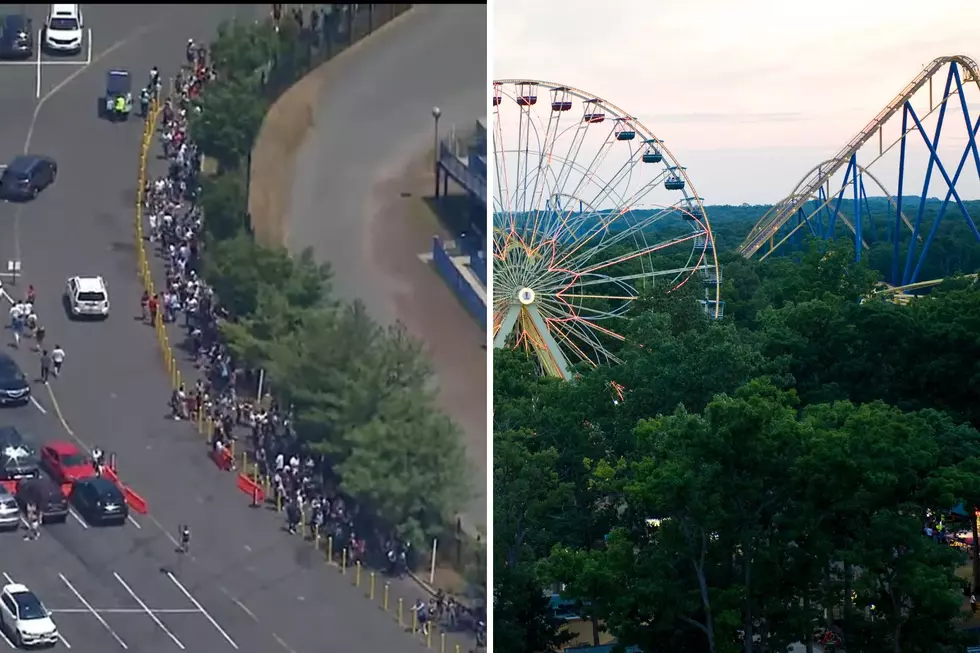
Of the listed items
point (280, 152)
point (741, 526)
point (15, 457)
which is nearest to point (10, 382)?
point (15, 457)

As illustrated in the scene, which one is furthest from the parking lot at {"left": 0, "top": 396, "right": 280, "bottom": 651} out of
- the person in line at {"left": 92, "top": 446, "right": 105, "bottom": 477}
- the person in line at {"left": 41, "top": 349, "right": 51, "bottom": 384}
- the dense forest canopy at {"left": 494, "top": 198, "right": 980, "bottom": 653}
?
the dense forest canopy at {"left": 494, "top": 198, "right": 980, "bottom": 653}

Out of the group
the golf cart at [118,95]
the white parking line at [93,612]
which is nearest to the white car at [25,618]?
the white parking line at [93,612]

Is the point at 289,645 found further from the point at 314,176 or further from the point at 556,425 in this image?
the point at 556,425

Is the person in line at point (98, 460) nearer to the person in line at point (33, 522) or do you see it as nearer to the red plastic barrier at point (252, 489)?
the person in line at point (33, 522)

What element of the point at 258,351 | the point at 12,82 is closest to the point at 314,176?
the point at 258,351

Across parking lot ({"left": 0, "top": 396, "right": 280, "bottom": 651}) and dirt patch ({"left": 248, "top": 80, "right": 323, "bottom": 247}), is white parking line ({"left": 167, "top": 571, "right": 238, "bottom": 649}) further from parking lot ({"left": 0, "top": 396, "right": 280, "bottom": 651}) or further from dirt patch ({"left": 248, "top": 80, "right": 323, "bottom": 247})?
dirt patch ({"left": 248, "top": 80, "right": 323, "bottom": 247})
